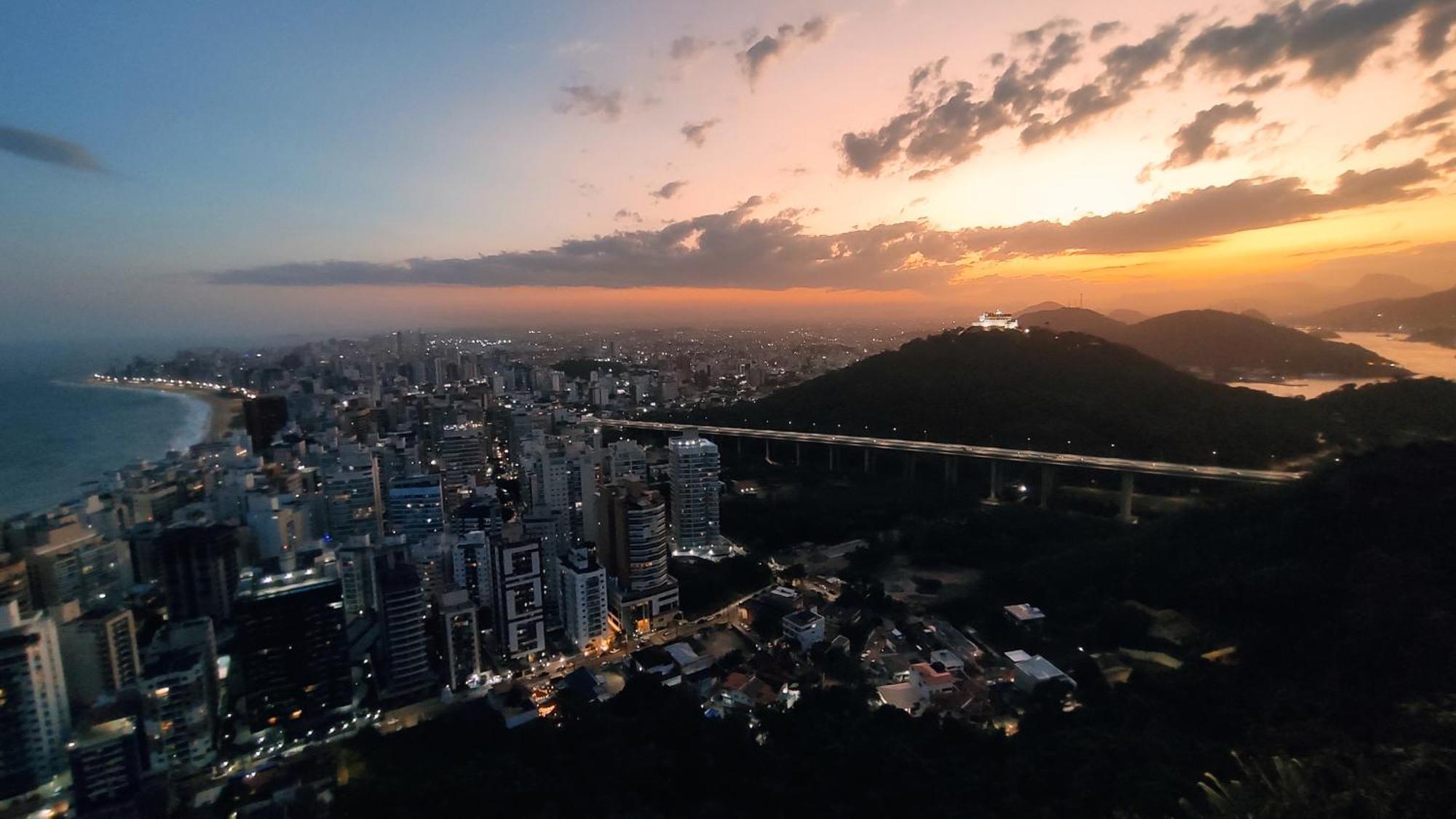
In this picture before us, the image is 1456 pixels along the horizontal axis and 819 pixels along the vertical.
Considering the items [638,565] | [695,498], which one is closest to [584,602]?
[638,565]

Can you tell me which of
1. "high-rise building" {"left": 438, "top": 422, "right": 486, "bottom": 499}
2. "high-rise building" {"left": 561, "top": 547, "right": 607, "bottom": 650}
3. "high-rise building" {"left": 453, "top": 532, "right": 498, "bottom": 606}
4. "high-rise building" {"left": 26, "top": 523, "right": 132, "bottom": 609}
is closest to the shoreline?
"high-rise building" {"left": 438, "top": 422, "right": 486, "bottom": 499}

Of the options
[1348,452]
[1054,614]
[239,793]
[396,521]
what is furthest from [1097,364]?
[239,793]

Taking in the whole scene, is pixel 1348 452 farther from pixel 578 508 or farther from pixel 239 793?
pixel 239 793

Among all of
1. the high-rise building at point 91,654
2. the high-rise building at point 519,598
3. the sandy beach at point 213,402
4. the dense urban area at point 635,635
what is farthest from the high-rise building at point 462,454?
the sandy beach at point 213,402

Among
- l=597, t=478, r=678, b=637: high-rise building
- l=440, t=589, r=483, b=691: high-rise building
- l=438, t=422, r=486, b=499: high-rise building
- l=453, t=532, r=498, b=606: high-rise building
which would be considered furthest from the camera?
l=438, t=422, r=486, b=499: high-rise building

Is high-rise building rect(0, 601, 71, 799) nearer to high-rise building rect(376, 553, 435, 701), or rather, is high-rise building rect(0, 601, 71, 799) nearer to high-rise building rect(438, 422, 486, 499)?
high-rise building rect(376, 553, 435, 701)

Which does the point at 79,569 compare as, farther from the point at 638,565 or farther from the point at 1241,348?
the point at 1241,348
